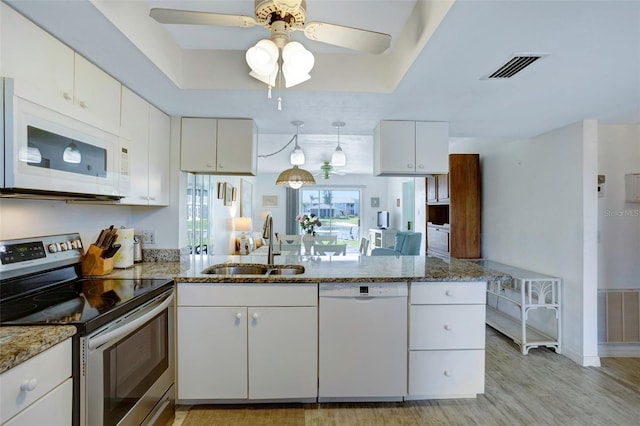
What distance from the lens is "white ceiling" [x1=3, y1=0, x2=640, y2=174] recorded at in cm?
132

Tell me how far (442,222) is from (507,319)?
1608mm

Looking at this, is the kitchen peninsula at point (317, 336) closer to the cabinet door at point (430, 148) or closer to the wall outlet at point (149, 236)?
the wall outlet at point (149, 236)

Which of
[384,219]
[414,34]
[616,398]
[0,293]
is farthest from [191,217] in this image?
[384,219]

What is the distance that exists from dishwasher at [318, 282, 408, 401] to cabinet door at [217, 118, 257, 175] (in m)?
1.26

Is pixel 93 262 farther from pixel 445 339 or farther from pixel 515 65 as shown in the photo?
pixel 515 65

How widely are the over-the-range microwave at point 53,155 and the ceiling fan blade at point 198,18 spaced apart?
61cm

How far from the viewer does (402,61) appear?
1.83 m

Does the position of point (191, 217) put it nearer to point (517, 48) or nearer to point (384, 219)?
point (517, 48)

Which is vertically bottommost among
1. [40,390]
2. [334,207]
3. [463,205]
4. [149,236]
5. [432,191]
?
[40,390]

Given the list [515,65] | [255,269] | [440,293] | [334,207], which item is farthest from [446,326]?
[334,207]

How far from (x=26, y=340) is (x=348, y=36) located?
1.59 metres

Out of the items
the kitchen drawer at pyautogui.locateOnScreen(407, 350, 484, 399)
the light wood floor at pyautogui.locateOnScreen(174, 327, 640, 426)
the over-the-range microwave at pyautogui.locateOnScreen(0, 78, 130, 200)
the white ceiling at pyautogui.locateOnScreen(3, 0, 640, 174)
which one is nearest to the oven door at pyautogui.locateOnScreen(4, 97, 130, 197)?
the over-the-range microwave at pyautogui.locateOnScreen(0, 78, 130, 200)

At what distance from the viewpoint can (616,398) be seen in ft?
7.36

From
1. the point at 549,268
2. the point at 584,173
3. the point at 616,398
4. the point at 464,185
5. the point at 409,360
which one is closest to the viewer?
the point at 409,360
